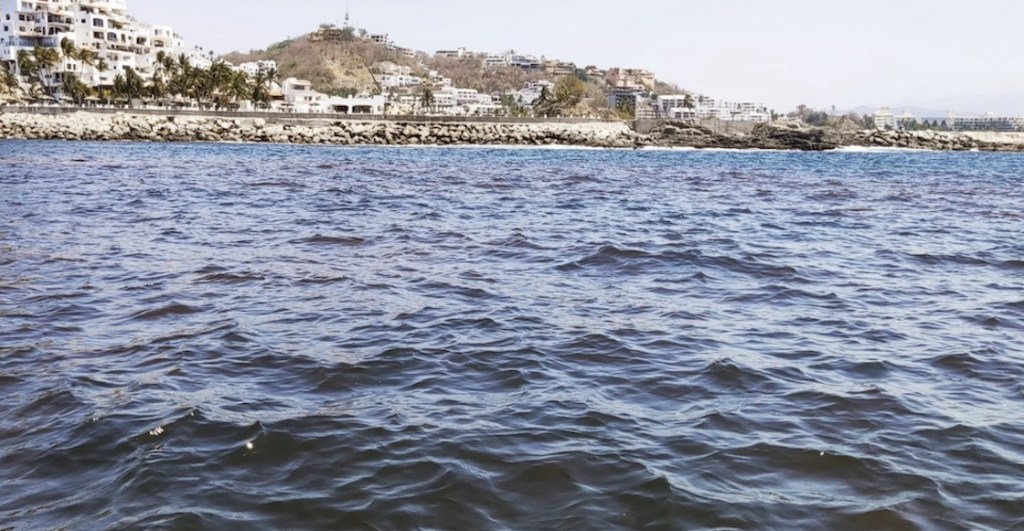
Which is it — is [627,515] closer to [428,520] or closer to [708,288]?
[428,520]

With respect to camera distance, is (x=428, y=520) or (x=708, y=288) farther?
(x=708, y=288)

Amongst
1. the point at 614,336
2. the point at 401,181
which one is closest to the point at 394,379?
A: the point at 614,336

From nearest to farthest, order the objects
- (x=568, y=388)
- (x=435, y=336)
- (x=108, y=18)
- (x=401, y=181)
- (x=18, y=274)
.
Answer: (x=568, y=388)
(x=435, y=336)
(x=18, y=274)
(x=401, y=181)
(x=108, y=18)

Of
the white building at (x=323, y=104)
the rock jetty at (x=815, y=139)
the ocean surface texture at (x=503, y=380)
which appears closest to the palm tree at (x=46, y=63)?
the white building at (x=323, y=104)

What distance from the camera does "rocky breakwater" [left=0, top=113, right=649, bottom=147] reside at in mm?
74312

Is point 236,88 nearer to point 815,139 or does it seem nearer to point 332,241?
point 815,139

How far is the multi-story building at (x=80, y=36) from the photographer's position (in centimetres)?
11512

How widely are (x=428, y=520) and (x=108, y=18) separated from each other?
146 meters

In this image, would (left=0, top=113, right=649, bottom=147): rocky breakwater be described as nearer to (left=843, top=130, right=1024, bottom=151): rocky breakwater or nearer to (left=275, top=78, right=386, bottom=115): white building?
(left=843, top=130, right=1024, bottom=151): rocky breakwater

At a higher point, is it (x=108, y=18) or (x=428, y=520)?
(x=108, y=18)

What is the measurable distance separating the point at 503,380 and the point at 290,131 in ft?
264

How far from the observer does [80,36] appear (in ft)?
405

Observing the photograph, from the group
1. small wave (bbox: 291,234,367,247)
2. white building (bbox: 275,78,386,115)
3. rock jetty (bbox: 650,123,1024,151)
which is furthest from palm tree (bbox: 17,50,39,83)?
small wave (bbox: 291,234,367,247)

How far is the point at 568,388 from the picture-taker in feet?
22.7
